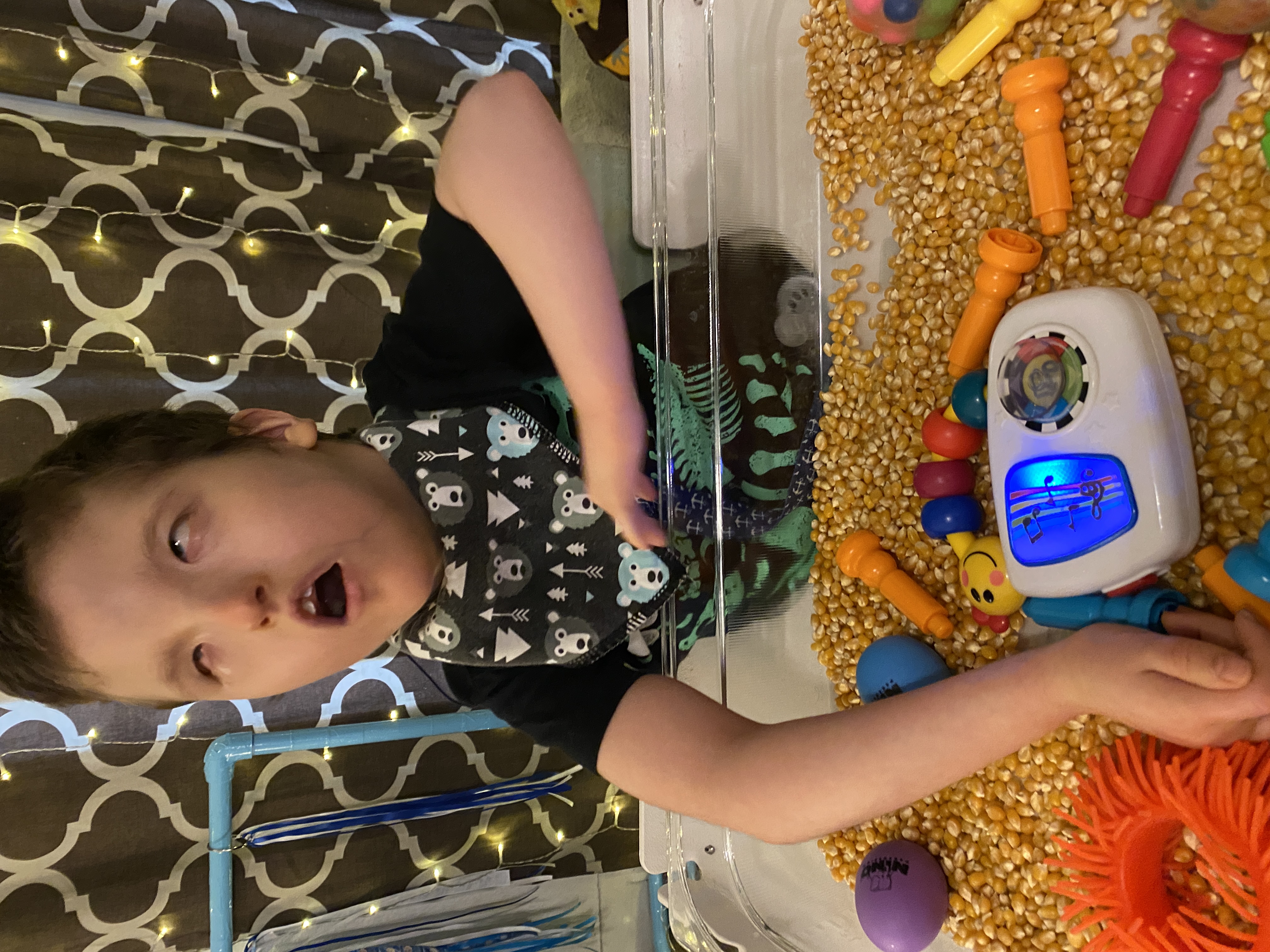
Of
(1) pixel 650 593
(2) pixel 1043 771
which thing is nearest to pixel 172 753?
Answer: (1) pixel 650 593

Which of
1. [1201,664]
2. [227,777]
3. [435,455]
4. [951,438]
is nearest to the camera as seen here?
[1201,664]

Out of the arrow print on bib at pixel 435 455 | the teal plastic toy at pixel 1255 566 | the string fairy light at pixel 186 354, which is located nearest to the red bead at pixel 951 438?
the teal plastic toy at pixel 1255 566

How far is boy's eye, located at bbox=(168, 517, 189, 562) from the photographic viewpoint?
0.62 metres

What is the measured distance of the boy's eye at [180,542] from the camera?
619 mm

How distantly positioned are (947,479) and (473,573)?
0.46m

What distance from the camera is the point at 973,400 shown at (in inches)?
26.0

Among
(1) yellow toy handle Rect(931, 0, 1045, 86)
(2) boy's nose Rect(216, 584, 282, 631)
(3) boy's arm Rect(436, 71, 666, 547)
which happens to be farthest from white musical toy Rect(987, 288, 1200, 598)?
(2) boy's nose Rect(216, 584, 282, 631)

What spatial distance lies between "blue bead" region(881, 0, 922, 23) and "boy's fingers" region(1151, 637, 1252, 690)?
56 cm

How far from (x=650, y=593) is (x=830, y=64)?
1.90 ft

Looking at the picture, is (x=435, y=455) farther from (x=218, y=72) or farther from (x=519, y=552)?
(x=218, y=72)

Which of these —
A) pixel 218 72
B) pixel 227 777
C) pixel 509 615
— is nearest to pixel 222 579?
pixel 509 615

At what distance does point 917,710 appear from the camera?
2.09 feet

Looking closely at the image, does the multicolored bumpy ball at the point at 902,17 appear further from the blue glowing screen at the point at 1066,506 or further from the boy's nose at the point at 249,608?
the boy's nose at the point at 249,608

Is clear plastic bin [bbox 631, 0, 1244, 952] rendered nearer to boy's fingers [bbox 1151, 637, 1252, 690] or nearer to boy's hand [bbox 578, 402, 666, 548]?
boy's hand [bbox 578, 402, 666, 548]
